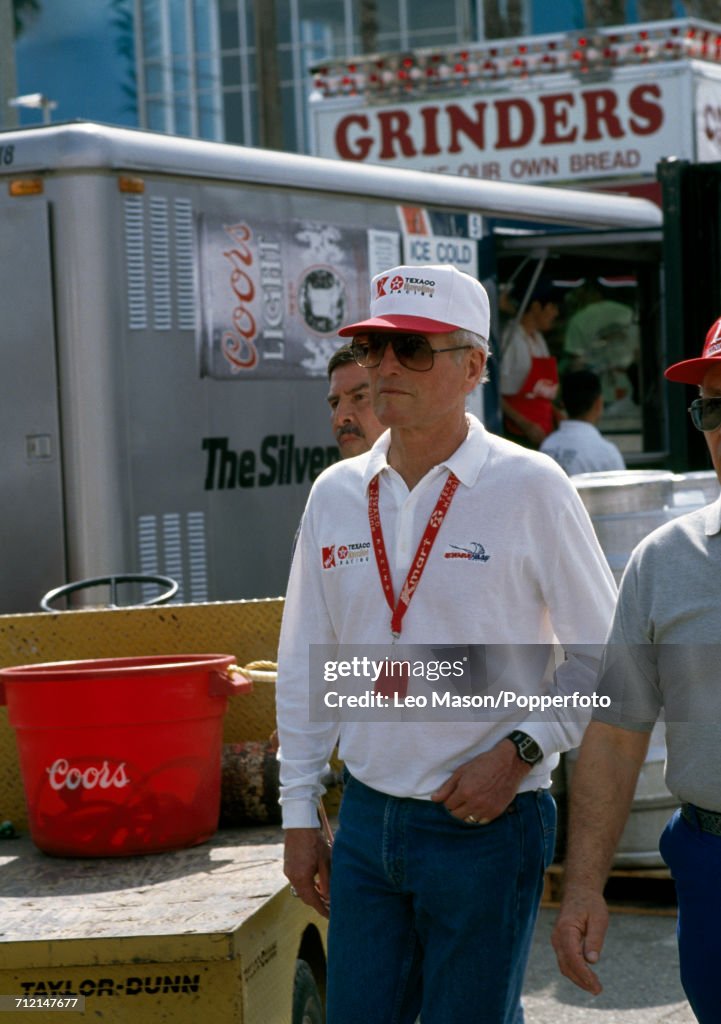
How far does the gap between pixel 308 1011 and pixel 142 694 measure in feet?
2.79

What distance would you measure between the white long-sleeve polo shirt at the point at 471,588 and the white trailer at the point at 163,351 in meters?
3.87

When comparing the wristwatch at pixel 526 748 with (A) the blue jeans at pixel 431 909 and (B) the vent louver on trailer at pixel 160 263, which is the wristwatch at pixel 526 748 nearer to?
(A) the blue jeans at pixel 431 909

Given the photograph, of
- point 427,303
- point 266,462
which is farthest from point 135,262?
point 427,303

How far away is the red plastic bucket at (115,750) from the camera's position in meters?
3.99

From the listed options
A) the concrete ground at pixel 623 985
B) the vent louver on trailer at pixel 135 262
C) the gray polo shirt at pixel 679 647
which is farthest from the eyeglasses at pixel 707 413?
the vent louver on trailer at pixel 135 262

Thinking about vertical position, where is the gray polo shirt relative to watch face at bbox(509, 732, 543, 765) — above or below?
above

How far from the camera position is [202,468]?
24.1 feet

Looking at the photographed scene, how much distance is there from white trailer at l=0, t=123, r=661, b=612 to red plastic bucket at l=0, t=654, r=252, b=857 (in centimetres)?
282

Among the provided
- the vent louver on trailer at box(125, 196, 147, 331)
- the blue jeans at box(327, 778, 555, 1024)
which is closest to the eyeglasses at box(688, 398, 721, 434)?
the blue jeans at box(327, 778, 555, 1024)

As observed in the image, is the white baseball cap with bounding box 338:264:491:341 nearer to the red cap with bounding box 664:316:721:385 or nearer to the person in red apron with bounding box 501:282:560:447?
the red cap with bounding box 664:316:721:385

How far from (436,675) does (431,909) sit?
0.41 m

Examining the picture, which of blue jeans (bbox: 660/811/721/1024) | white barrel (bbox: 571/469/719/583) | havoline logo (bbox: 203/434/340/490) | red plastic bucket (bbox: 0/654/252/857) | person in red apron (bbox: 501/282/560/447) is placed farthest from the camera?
person in red apron (bbox: 501/282/560/447)

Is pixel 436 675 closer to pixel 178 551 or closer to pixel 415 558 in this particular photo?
pixel 415 558

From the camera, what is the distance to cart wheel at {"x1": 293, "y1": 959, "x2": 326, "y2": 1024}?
3.83 meters
